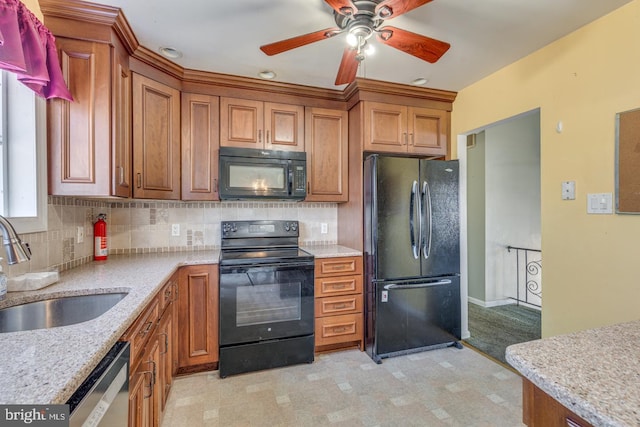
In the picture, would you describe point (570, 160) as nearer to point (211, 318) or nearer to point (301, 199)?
point (301, 199)

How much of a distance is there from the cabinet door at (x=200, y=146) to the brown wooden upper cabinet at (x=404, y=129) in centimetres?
131

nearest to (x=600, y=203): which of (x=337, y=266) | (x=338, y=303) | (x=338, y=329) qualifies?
(x=337, y=266)

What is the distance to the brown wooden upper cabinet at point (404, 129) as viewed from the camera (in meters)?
2.66

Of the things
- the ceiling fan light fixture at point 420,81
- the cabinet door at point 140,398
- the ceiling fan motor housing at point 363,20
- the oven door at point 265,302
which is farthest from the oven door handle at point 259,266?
the ceiling fan light fixture at point 420,81

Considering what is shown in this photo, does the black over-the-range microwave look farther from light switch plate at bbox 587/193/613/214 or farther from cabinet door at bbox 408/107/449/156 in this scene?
light switch plate at bbox 587/193/613/214

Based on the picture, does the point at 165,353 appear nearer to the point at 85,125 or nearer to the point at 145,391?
the point at 145,391

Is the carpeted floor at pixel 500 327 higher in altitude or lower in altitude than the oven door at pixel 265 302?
lower

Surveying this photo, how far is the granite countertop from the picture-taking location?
62 cm

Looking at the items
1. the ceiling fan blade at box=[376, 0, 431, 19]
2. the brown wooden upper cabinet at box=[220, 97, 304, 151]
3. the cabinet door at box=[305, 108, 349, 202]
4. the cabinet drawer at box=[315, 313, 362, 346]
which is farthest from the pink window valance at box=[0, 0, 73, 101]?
the cabinet drawer at box=[315, 313, 362, 346]

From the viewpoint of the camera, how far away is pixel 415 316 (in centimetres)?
254

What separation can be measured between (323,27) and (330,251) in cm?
171

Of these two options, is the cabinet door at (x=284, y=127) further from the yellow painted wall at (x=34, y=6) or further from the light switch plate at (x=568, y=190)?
the light switch plate at (x=568, y=190)

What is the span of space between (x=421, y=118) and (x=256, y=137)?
61.0 inches

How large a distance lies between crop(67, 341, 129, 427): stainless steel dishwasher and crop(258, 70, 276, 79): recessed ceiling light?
2.12m
